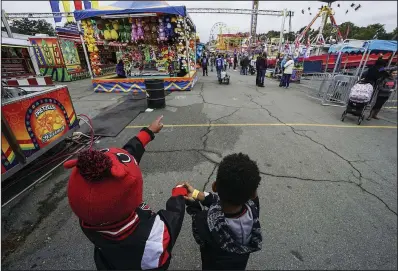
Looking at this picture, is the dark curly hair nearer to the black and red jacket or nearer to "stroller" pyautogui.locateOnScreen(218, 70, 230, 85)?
the black and red jacket

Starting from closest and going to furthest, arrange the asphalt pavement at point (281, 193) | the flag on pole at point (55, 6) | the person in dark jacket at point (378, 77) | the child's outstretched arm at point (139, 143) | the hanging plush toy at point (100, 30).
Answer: the child's outstretched arm at point (139, 143) → the asphalt pavement at point (281, 193) → the person in dark jacket at point (378, 77) → the hanging plush toy at point (100, 30) → the flag on pole at point (55, 6)

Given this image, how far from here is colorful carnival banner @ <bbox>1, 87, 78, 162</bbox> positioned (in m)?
2.98

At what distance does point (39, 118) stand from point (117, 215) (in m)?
3.41

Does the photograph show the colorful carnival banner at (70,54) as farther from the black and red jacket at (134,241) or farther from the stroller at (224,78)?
the black and red jacket at (134,241)

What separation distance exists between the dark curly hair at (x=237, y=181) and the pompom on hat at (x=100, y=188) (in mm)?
546

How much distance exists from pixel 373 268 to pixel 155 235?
7.69ft

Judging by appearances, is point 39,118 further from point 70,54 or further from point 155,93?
point 70,54

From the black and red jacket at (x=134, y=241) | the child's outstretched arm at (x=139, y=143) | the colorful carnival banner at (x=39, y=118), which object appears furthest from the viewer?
the colorful carnival banner at (x=39, y=118)

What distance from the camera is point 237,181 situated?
118 centimetres

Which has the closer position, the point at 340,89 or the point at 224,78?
the point at 340,89

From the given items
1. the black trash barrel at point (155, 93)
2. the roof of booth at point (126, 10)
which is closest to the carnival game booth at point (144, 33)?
the roof of booth at point (126, 10)

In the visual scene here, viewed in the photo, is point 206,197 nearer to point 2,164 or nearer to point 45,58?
point 2,164

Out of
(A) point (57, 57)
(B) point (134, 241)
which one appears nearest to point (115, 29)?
(A) point (57, 57)

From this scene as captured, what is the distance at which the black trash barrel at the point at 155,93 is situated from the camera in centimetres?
689
